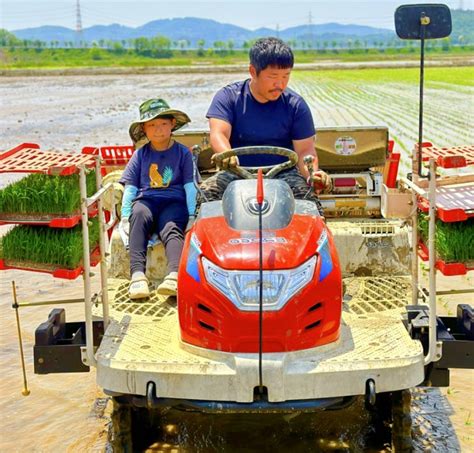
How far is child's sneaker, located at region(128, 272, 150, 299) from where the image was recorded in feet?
16.2

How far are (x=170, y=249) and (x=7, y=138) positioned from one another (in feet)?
56.6

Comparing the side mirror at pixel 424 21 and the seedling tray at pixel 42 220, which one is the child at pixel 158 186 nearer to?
the seedling tray at pixel 42 220

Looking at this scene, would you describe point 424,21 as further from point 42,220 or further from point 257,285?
point 42,220

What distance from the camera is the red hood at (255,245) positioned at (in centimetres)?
394

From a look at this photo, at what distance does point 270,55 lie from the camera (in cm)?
478

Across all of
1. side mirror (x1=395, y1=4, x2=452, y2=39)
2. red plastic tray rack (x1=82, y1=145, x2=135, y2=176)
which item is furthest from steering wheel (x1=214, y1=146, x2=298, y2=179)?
red plastic tray rack (x1=82, y1=145, x2=135, y2=176)

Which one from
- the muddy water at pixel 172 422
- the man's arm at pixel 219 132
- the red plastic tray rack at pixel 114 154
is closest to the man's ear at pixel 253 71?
the man's arm at pixel 219 132

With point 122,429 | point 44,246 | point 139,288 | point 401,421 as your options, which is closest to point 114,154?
point 139,288

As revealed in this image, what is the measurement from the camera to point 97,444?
4.79m

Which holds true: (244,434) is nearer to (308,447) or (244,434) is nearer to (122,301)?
(308,447)

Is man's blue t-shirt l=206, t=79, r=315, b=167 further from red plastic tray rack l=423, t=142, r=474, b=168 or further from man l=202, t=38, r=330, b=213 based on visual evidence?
red plastic tray rack l=423, t=142, r=474, b=168

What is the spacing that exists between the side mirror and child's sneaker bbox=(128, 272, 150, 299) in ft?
8.78

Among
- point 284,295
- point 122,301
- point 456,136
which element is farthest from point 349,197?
point 456,136

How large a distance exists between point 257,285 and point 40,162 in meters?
1.56
